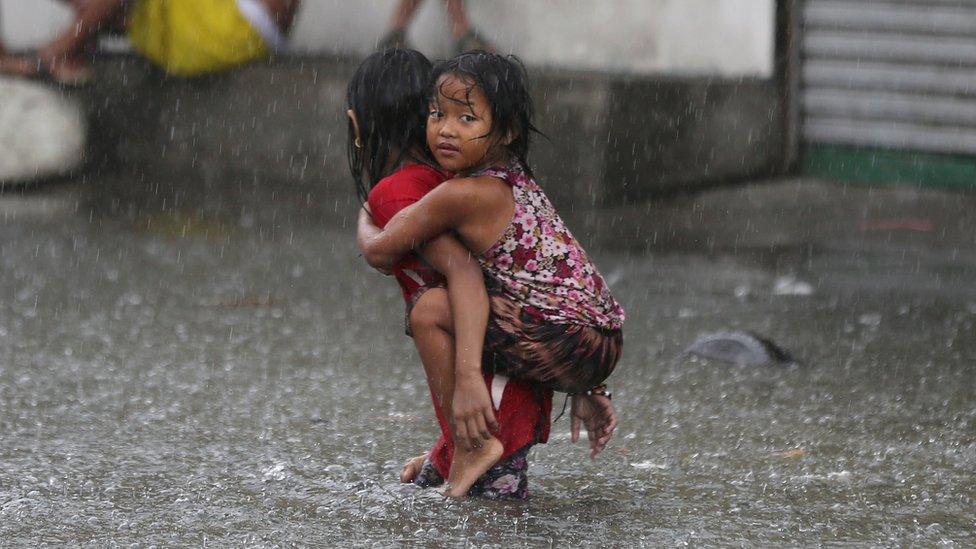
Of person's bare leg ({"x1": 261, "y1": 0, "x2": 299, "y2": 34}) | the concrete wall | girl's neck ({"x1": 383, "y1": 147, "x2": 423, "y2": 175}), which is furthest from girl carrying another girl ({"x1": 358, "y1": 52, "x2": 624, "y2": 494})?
person's bare leg ({"x1": 261, "y1": 0, "x2": 299, "y2": 34})

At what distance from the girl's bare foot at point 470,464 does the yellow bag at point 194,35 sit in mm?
4964

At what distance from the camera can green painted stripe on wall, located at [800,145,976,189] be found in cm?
755

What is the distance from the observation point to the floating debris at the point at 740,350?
181 inches

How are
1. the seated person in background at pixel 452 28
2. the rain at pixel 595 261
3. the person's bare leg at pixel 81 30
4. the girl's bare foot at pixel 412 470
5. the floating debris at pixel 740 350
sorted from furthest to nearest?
the person's bare leg at pixel 81 30
the seated person in background at pixel 452 28
the floating debris at pixel 740 350
the girl's bare foot at pixel 412 470
the rain at pixel 595 261

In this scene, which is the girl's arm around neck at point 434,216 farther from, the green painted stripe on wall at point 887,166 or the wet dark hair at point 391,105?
the green painted stripe on wall at point 887,166

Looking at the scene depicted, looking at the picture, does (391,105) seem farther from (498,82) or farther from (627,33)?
(627,33)

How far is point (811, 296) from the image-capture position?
5566 mm

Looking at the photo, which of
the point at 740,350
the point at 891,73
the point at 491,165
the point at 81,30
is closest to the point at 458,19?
the point at 81,30

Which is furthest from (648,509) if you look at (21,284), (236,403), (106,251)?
(106,251)

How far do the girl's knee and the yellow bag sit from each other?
492 centimetres

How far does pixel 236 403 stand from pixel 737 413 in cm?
135

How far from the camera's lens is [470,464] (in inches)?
125

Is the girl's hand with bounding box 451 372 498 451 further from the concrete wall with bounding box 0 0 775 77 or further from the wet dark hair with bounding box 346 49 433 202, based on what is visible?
the concrete wall with bounding box 0 0 775 77

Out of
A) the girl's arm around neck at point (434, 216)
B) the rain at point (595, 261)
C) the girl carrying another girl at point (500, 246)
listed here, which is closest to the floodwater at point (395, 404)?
the rain at point (595, 261)
